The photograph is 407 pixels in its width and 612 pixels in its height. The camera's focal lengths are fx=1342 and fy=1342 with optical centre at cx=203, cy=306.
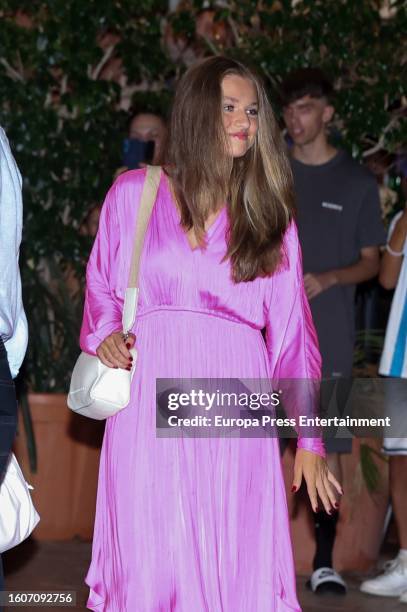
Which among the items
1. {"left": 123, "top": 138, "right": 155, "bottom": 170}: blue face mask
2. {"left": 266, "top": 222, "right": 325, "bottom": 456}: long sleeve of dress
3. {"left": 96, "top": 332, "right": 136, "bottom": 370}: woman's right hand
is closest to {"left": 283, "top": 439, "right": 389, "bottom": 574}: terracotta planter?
{"left": 123, "top": 138, "right": 155, "bottom": 170}: blue face mask

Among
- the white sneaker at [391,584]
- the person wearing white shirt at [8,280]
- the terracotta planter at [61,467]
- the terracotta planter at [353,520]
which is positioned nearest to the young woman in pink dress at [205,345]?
the person wearing white shirt at [8,280]

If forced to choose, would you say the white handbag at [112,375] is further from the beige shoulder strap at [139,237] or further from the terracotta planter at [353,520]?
the terracotta planter at [353,520]

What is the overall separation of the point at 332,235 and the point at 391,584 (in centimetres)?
161

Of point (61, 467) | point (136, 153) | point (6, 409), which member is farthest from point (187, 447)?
point (61, 467)

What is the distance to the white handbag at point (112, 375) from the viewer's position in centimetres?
377

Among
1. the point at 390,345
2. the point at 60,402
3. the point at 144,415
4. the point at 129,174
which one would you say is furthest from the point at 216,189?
the point at 60,402

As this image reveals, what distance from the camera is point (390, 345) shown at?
613 centimetres

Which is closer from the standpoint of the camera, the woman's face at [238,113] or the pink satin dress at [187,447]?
the pink satin dress at [187,447]

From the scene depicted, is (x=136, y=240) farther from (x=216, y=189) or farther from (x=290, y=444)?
(x=290, y=444)

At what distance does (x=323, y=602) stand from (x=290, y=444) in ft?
3.10

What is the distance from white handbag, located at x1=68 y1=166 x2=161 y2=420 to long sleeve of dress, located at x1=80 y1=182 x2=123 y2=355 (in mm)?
90

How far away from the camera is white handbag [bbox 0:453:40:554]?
11.2ft

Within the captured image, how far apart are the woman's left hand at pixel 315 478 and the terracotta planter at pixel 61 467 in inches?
135

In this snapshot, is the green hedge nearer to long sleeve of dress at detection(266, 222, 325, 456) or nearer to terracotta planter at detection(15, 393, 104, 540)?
terracotta planter at detection(15, 393, 104, 540)
